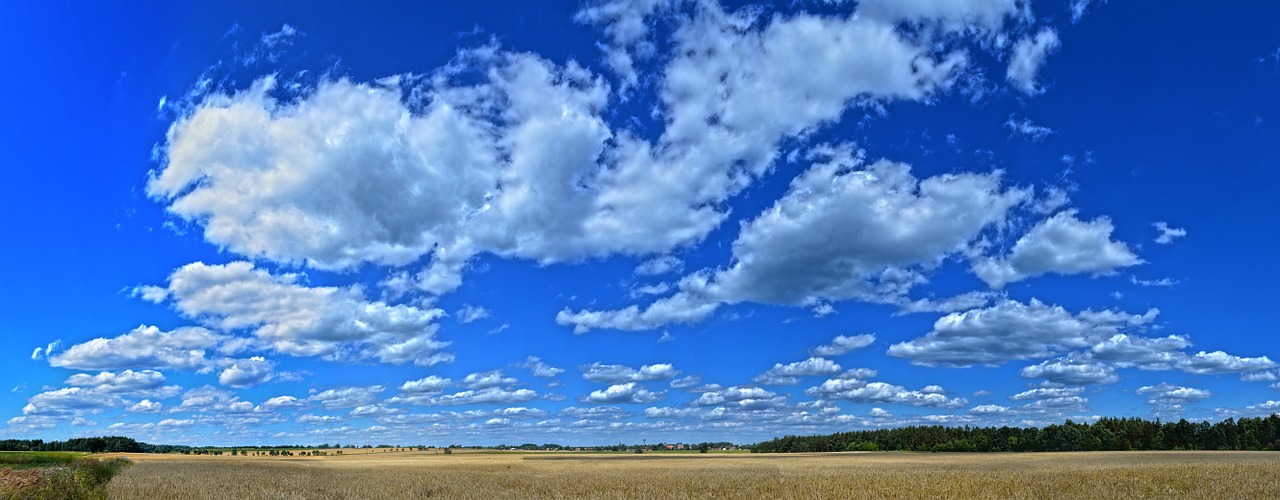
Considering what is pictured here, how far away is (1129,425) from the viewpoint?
160 metres

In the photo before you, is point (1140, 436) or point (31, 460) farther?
point (1140, 436)

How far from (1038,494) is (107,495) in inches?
1590

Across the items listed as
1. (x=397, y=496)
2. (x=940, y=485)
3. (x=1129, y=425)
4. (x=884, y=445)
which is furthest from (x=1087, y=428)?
(x=397, y=496)

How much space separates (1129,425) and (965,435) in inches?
1353

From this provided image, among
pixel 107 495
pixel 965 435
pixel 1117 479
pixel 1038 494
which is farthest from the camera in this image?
pixel 965 435

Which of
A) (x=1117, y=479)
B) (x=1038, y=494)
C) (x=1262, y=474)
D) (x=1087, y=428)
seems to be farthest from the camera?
(x=1087, y=428)

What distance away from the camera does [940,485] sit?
33.6 metres

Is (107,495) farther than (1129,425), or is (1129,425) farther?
(1129,425)

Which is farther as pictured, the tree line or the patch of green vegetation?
the tree line

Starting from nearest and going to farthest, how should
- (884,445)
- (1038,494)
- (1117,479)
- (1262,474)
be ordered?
(1038,494) → (1117,479) → (1262,474) → (884,445)

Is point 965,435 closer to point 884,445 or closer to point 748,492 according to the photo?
point 884,445

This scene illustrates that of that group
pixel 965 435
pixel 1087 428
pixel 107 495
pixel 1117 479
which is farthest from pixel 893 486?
pixel 965 435

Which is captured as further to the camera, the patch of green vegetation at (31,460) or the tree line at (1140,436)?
the tree line at (1140,436)

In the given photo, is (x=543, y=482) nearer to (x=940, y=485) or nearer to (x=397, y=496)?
(x=397, y=496)
